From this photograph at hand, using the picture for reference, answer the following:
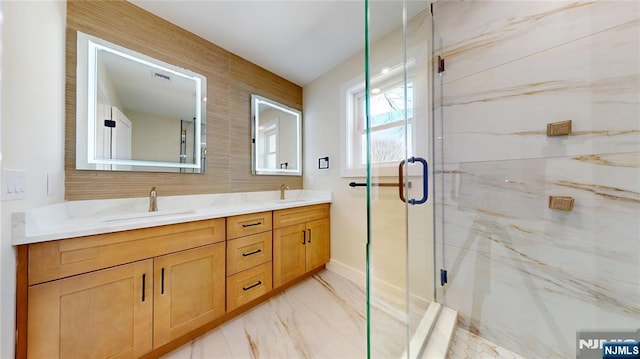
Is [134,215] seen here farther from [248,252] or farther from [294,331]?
[294,331]

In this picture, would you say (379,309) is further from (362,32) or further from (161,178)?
(362,32)

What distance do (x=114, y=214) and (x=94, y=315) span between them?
2.25 feet

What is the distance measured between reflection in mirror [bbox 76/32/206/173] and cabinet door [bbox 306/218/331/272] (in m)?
1.26

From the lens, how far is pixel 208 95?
1.95 meters

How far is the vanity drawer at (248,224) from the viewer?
1.58m

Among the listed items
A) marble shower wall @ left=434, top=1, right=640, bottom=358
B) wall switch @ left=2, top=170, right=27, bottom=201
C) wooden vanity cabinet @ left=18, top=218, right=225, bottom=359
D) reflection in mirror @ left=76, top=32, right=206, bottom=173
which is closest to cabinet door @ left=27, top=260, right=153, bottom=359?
wooden vanity cabinet @ left=18, top=218, right=225, bottom=359

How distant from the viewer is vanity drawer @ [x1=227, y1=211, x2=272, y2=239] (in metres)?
1.58

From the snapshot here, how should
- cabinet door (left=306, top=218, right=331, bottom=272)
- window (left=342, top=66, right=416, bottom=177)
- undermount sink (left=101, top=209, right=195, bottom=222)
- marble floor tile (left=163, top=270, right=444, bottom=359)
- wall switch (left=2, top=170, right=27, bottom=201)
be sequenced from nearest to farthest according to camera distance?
wall switch (left=2, top=170, right=27, bottom=201) → marble floor tile (left=163, top=270, right=444, bottom=359) → undermount sink (left=101, top=209, right=195, bottom=222) → window (left=342, top=66, right=416, bottom=177) → cabinet door (left=306, top=218, right=331, bottom=272)

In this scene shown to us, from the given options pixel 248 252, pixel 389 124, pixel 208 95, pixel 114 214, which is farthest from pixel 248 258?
pixel 389 124

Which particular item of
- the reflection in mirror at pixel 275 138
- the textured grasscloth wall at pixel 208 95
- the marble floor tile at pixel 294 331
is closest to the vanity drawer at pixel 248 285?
the marble floor tile at pixel 294 331

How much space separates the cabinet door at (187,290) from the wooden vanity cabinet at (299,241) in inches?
20.6

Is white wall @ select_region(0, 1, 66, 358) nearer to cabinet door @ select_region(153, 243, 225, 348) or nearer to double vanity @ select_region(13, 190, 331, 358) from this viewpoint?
double vanity @ select_region(13, 190, 331, 358)

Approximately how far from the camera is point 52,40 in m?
1.16

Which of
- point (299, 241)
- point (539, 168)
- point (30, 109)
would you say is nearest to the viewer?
point (30, 109)
